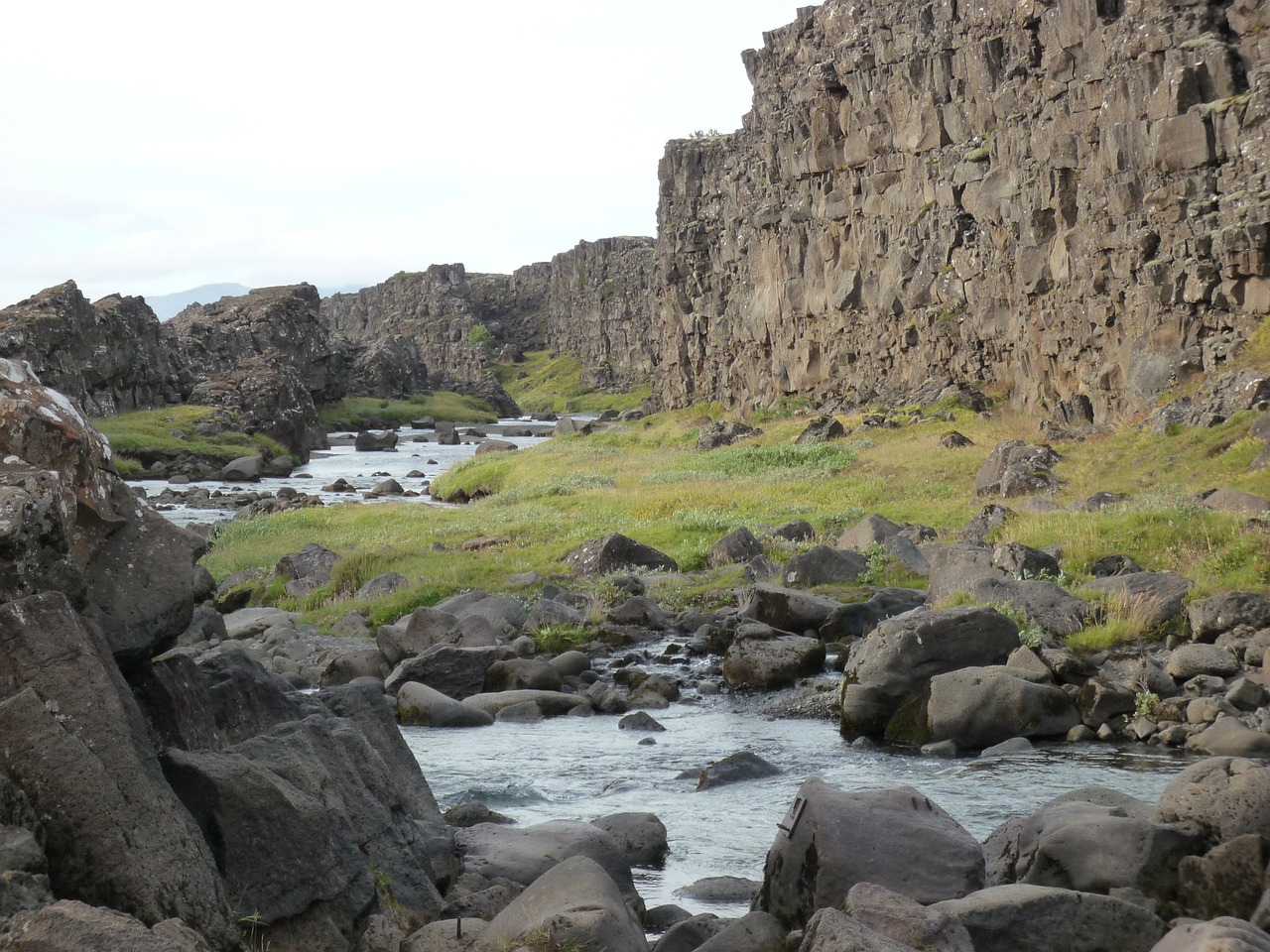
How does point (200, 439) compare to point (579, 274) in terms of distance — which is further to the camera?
point (579, 274)

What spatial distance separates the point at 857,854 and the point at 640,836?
9.43 feet

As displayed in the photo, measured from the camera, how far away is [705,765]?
600 inches

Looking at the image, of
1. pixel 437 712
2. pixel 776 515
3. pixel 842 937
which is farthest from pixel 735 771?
pixel 776 515

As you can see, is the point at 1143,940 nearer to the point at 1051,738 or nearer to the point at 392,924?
the point at 392,924

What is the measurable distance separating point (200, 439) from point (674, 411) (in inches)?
1316

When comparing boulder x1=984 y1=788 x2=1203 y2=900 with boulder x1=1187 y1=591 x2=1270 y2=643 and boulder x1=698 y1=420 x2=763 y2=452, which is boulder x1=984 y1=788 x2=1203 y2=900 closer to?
boulder x1=1187 y1=591 x2=1270 y2=643

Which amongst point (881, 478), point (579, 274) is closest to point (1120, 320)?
point (881, 478)

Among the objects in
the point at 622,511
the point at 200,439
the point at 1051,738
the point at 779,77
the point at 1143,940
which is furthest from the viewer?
the point at 200,439

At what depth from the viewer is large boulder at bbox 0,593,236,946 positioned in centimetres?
704

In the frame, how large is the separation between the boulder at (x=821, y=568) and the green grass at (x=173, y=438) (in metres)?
55.0

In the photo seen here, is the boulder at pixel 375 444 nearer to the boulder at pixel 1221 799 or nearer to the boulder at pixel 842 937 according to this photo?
the boulder at pixel 1221 799

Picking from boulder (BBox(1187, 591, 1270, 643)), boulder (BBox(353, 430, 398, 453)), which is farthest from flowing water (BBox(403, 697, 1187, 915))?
boulder (BBox(353, 430, 398, 453))

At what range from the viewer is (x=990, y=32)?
51500mm

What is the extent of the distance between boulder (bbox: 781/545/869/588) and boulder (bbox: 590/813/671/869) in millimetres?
13078
